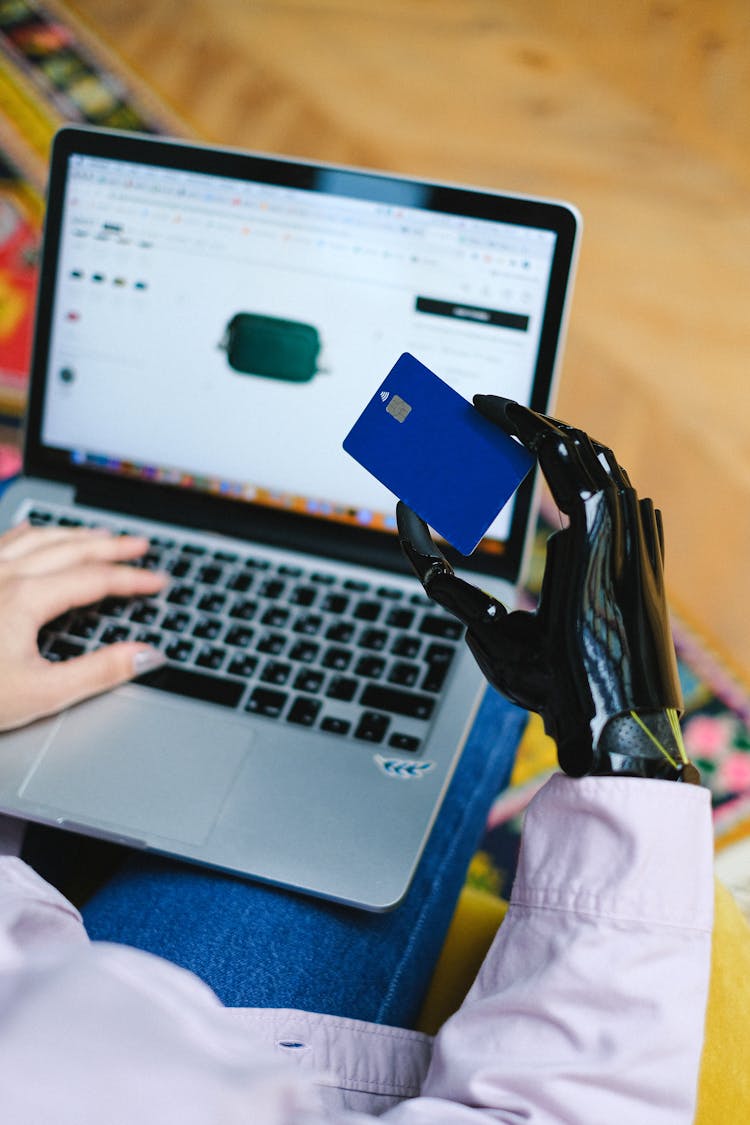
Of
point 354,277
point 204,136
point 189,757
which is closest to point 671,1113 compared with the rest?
point 189,757

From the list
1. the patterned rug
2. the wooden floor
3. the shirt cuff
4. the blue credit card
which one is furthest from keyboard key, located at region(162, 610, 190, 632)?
the wooden floor

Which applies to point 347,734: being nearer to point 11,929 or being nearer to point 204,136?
point 11,929

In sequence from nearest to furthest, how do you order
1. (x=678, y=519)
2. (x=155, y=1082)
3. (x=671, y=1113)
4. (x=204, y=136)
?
(x=155, y=1082)
(x=671, y=1113)
(x=678, y=519)
(x=204, y=136)

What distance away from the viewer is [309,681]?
73 cm

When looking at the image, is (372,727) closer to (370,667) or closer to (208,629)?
(370,667)

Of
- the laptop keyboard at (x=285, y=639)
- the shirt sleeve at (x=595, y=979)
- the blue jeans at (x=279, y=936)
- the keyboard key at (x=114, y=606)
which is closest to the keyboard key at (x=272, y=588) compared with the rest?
the laptop keyboard at (x=285, y=639)

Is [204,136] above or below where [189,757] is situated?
above

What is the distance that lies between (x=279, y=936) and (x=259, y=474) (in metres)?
0.35

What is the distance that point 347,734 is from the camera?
0.69 m

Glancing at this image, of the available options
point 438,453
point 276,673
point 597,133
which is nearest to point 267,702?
point 276,673

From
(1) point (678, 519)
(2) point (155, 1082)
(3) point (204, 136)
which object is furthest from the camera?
(3) point (204, 136)

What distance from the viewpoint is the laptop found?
0.67 m

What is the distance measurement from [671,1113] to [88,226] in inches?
27.4

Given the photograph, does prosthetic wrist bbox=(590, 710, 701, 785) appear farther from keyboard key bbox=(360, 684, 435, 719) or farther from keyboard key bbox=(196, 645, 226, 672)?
keyboard key bbox=(196, 645, 226, 672)
